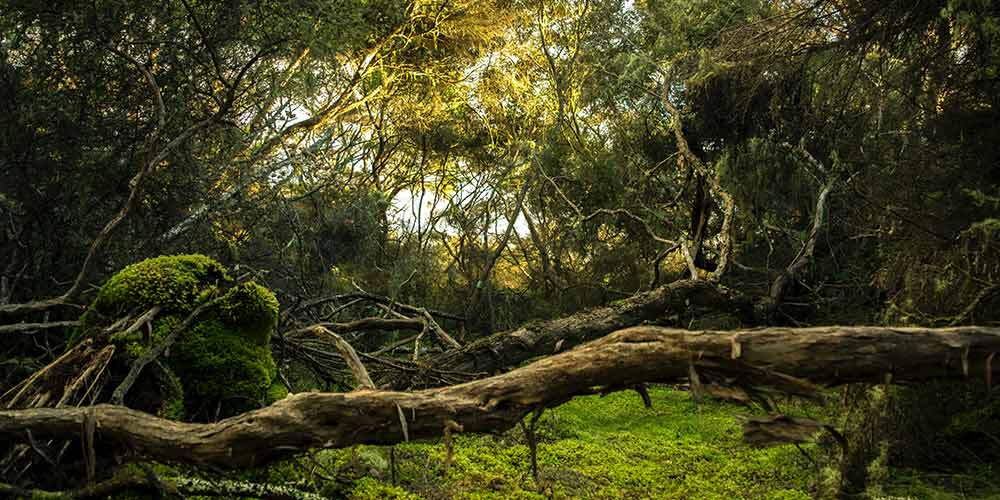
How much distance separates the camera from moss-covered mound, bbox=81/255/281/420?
A: 13.5 feet

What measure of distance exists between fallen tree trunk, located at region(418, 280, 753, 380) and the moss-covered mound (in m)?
1.52

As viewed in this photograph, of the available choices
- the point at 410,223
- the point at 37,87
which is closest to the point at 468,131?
the point at 410,223

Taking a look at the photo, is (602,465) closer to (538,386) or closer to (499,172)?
(538,386)

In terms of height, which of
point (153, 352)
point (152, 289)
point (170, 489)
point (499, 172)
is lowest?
point (170, 489)

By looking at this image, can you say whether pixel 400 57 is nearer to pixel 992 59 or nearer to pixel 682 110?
pixel 682 110

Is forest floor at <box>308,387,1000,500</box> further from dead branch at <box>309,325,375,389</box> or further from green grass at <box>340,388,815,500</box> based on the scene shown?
dead branch at <box>309,325,375,389</box>

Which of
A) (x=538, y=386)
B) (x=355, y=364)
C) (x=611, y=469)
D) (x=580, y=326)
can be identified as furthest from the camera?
(x=580, y=326)

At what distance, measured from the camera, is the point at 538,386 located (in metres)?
3.05

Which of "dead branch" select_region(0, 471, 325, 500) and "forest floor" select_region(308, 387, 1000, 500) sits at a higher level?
"dead branch" select_region(0, 471, 325, 500)

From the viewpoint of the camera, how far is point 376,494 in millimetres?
4215

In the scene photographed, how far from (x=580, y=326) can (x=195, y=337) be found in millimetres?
3753

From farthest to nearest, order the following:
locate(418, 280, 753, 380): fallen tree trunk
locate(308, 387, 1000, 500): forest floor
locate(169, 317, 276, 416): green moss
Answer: locate(418, 280, 753, 380): fallen tree trunk < locate(308, 387, 1000, 500): forest floor < locate(169, 317, 276, 416): green moss

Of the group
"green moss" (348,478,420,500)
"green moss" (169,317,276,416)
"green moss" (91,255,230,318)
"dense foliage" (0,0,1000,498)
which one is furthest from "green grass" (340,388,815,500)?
"green moss" (91,255,230,318)

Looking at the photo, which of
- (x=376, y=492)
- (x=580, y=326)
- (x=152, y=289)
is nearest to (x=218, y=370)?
(x=152, y=289)
